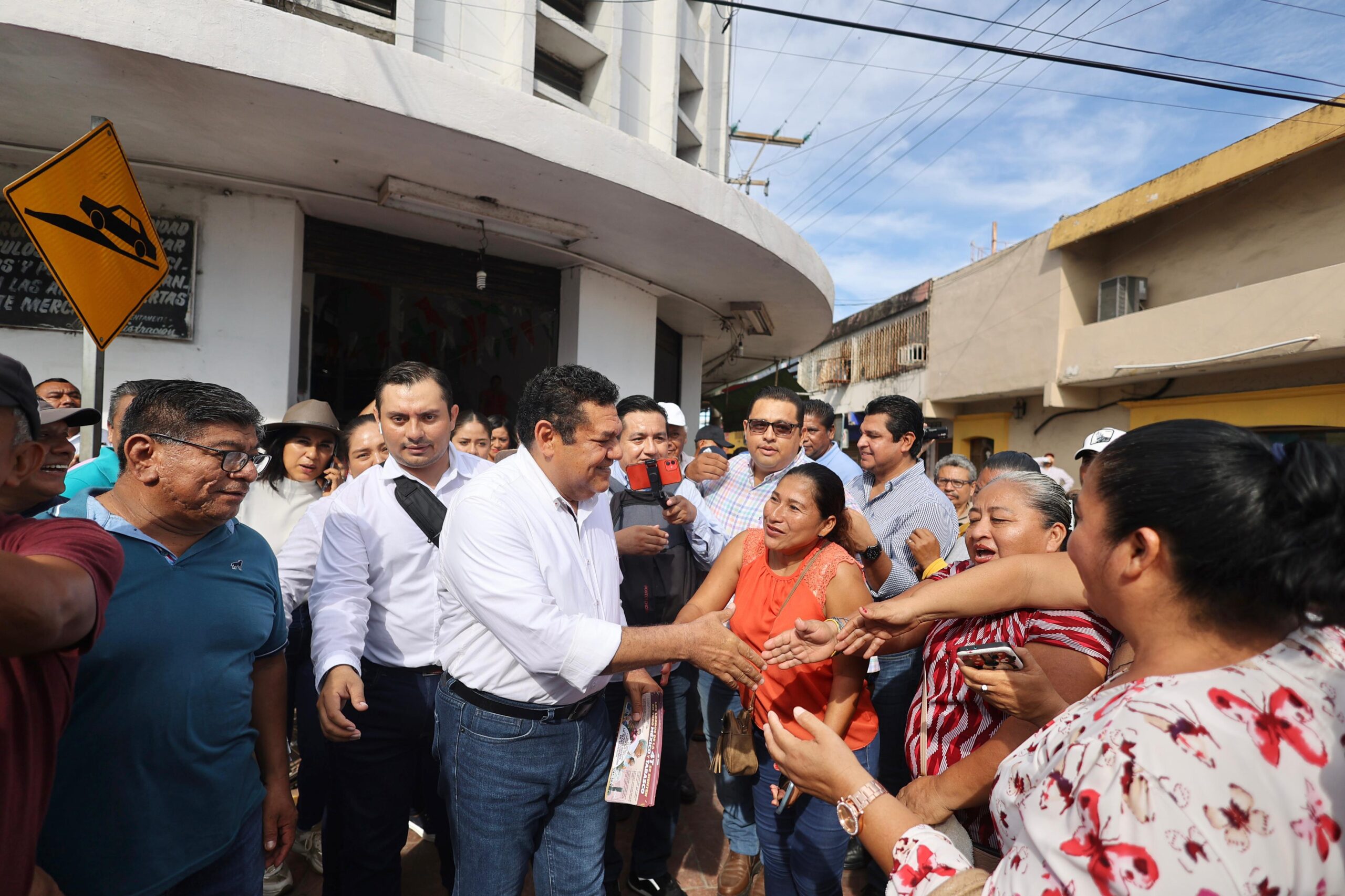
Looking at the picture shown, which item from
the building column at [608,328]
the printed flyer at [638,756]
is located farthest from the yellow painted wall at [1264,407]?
the printed flyer at [638,756]

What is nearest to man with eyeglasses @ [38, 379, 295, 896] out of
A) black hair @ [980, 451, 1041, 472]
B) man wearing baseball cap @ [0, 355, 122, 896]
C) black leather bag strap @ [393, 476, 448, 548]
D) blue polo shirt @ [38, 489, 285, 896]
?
blue polo shirt @ [38, 489, 285, 896]

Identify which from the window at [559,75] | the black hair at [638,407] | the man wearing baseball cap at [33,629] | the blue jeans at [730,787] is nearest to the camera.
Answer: the man wearing baseball cap at [33,629]

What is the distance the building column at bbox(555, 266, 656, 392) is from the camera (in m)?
6.67

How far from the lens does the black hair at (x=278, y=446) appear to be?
12.8ft

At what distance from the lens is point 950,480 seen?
5016 mm

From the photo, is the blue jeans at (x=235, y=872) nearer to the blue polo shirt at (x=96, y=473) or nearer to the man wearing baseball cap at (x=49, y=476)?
the man wearing baseball cap at (x=49, y=476)

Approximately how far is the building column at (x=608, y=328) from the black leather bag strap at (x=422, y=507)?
12.9 feet

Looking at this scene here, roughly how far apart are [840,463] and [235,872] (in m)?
3.68

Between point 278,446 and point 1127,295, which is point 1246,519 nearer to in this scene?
point 278,446

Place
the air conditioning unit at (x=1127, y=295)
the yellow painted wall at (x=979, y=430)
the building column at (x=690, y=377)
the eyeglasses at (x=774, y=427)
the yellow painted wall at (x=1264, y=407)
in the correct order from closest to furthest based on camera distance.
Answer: the eyeglasses at (x=774, y=427) → the yellow painted wall at (x=1264, y=407) → the building column at (x=690, y=377) → the air conditioning unit at (x=1127, y=295) → the yellow painted wall at (x=979, y=430)

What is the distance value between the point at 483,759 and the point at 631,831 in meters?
1.96

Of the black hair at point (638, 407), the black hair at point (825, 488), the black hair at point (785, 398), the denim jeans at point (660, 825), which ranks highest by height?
the black hair at point (785, 398)

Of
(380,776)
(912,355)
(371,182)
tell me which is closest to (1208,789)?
(380,776)

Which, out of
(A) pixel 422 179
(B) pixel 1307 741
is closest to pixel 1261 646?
(B) pixel 1307 741
